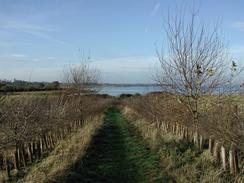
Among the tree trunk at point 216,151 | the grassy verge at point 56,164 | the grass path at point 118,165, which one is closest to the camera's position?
the grassy verge at point 56,164

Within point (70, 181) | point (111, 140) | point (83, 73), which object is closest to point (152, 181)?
point (70, 181)

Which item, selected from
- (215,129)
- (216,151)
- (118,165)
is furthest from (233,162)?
(118,165)

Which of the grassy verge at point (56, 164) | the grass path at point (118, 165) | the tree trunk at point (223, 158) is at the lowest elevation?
the grass path at point (118, 165)

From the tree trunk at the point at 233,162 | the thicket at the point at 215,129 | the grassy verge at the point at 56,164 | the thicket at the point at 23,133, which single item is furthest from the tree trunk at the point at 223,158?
the thicket at the point at 23,133

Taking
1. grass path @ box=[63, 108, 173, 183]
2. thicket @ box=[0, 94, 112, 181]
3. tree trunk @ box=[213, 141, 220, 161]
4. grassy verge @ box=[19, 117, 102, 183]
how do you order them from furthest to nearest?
thicket @ box=[0, 94, 112, 181] → tree trunk @ box=[213, 141, 220, 161] → grass path @ box=[63, 108, 173, 183] → grassy verge @ box=[19, 117, 102, 183]

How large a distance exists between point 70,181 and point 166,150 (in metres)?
4.12

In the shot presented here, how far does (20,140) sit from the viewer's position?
13.1 m

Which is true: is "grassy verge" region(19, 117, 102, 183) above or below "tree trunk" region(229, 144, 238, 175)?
below

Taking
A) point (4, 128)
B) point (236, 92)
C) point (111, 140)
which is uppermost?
point (236, 92)

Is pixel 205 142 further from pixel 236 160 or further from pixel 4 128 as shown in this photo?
Result: pixel 4 128

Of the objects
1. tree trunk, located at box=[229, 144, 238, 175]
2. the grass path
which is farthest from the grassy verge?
tree trunk, located at box=[229, 144, 238, 175]

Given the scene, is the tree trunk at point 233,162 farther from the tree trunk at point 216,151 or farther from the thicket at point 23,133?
the thicket at point 23,133

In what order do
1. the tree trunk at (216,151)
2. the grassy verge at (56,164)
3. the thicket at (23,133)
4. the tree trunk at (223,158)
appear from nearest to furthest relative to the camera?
the grassy verge at (56,164) → the tree trunk at (223,158) → the tree trunk at (216,151) → the thicket at (23,133)

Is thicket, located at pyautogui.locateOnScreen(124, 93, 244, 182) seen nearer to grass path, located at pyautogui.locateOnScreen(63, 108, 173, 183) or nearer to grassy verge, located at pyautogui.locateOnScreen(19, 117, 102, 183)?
grass path, located at pyautogui.locateOnScreen(63, 108, 173, 183)
